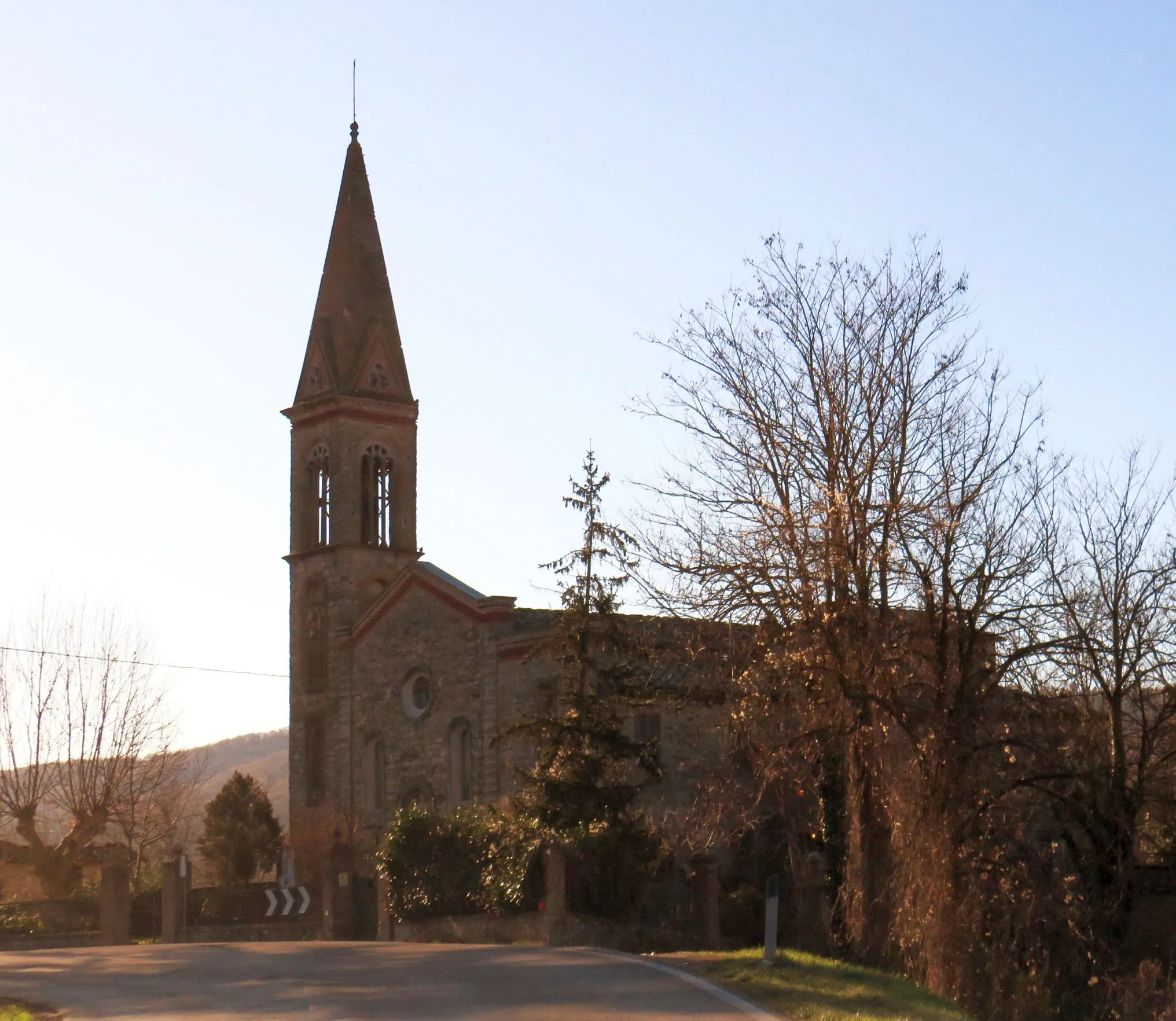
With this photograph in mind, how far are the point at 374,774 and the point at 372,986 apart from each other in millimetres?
32669

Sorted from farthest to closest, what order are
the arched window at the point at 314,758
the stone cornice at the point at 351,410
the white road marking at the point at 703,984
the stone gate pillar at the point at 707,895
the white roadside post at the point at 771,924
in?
1. the stone cornice at the point at 351,410
2. the arched window at the point at 314,758
3. the stone gate pillar at the point at 707,895
4. the white roadside post at the point at 771,924
5. the white road marking at the point at 703,984

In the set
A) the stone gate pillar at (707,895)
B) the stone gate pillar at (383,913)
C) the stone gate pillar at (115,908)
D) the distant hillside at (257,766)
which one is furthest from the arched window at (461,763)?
the distant hillside at (257,766)

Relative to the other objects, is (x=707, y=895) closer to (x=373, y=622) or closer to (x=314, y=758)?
(x=373, y=622)

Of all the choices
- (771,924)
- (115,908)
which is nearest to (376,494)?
(115,908)

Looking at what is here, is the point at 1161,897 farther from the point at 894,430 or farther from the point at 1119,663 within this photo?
the point at 894,430

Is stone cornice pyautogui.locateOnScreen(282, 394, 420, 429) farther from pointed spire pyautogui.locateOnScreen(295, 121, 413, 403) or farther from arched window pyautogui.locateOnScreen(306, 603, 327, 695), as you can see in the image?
arched window pyautogui.locateOnScreen(306, 603, 327, 695)

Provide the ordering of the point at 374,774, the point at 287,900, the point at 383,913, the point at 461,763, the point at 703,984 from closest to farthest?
1. the point at 703,984
2. the point at 383,913
3. the point at 287,900
4. the point at 461,763
5. the point at 374,774

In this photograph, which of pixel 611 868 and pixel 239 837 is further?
pixel 239 837

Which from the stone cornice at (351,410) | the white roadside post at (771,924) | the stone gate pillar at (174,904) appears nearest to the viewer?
the white roadside post at (771,924)

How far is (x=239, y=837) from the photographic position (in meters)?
53.0

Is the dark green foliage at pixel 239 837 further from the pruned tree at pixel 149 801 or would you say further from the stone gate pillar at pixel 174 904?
the stone gate pillar at pixel 174 904

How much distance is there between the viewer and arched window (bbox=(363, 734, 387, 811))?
156 feet

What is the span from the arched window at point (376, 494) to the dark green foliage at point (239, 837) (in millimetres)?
10190

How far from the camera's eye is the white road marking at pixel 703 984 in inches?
522
